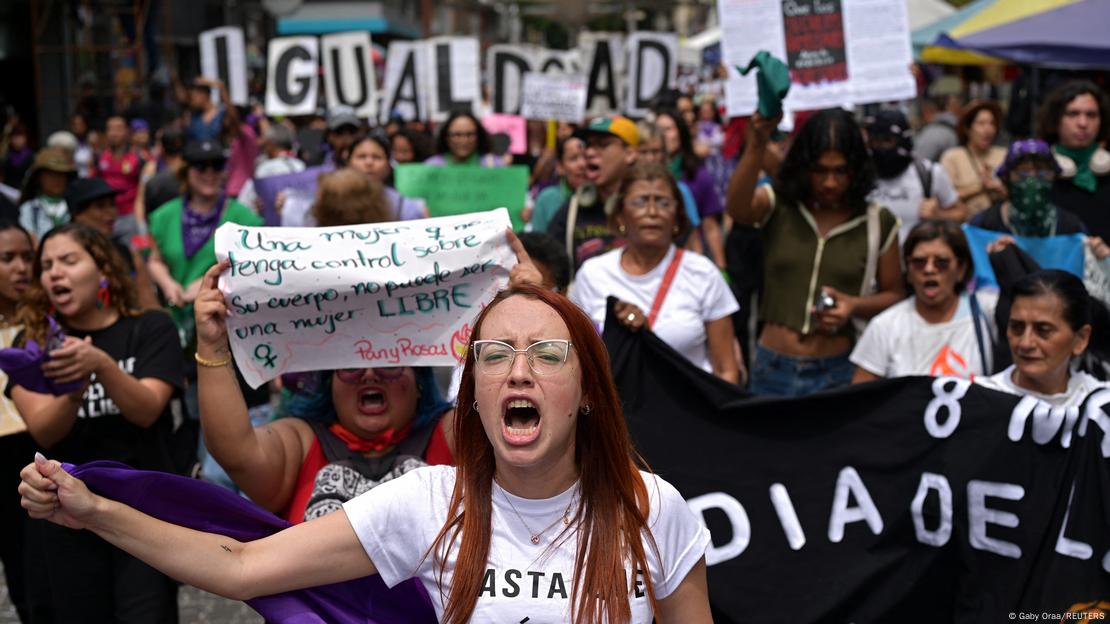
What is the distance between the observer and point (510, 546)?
8.83 ft

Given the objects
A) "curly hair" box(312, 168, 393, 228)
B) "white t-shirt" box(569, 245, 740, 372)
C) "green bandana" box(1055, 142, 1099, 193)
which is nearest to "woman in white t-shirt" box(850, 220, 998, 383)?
"white t-shirt" box(569, 245, 740, 372)

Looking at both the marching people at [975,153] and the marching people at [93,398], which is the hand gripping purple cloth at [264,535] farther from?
the marching people at [975,153]

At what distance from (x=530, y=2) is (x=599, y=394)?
52.5 ft

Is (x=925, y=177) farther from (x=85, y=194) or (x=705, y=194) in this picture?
(x=85, y=194)

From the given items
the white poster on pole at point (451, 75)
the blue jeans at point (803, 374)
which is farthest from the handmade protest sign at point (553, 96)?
the blue jeans at point (803, 374)

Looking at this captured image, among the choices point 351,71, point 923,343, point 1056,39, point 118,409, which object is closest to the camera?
point 118,409

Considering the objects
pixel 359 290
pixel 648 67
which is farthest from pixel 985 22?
pixel 359 290

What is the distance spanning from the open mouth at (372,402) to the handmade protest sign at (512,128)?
23.4 ft

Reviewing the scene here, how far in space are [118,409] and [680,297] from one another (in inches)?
84.0

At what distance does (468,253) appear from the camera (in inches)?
146

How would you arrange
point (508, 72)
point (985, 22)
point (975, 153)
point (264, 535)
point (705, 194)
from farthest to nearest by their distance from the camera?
point (985, 22)
point (508, 72)
point (975, 153)
point (705, 194)
point (264, 535)

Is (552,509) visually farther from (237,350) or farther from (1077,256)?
(1077,256)

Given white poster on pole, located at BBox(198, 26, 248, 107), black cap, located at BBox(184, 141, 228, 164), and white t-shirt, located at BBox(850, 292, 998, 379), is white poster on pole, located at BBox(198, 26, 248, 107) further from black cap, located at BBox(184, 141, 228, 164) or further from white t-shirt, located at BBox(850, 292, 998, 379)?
white t-shirt, located at BBox(850, 292, 998, 379)

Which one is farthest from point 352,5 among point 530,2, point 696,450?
point 696,450
